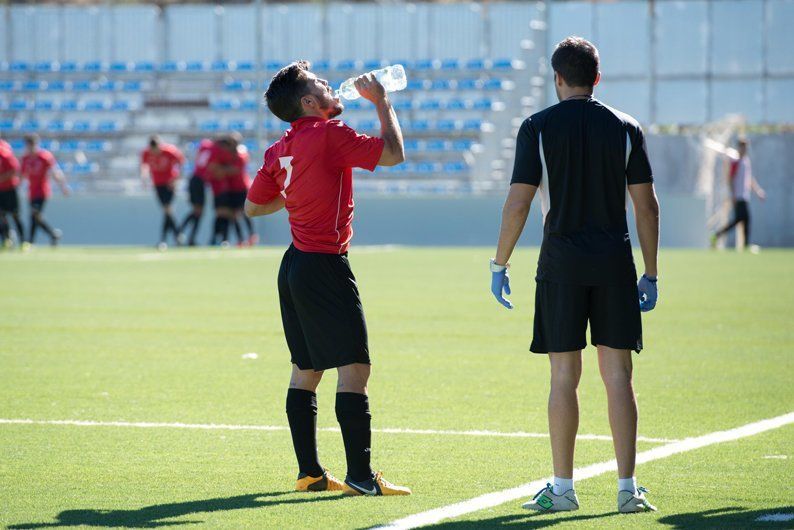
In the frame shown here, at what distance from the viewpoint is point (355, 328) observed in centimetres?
612

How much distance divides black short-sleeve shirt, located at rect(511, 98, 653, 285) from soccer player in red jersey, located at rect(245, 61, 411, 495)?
2.21 ft

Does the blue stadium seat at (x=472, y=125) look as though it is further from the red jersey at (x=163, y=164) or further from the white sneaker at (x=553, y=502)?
the white sneaker at (x=553, y=502)

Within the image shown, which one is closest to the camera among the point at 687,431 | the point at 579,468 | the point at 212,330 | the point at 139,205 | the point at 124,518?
the point at 124,518

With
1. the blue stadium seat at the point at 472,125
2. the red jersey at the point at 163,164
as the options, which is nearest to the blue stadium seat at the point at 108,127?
the blue stadium seat at the point at 472,125

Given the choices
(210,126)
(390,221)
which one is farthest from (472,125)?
(210,126)

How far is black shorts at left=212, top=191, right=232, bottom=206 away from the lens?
29.8m

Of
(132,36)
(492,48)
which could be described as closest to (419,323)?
(492,48)

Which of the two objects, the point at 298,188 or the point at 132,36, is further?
the point at 132,36

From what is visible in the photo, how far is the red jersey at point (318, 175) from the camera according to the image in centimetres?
601

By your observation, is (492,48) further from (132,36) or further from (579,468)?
(579,468)

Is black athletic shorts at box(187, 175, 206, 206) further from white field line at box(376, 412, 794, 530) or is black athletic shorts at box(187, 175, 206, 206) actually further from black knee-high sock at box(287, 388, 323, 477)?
black knee-high sock at box(287, 388, 323, 477)

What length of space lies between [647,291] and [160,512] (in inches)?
87.3

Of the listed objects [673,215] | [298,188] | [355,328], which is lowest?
[673,215]

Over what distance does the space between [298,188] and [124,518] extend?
159cm
